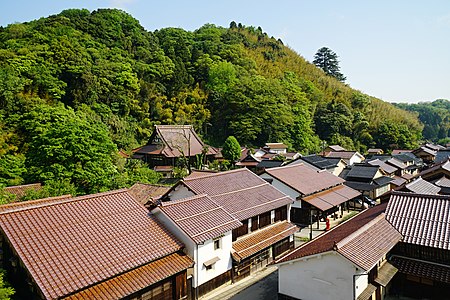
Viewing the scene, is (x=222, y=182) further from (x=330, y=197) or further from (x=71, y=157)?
(x=330, y=197)

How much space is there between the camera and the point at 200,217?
576 inches

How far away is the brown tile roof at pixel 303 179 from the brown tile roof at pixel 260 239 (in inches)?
238

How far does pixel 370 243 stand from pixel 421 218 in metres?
4.07

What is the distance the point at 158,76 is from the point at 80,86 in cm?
1806

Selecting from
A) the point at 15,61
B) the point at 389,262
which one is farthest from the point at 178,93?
the point at 389,262

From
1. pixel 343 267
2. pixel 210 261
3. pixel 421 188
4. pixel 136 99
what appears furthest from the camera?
pixel 136 99

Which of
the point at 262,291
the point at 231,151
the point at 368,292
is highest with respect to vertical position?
the point at 231,151

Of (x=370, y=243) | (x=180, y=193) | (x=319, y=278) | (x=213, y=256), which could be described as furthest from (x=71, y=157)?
(x=370, y=243)

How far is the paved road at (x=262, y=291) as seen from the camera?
14.5 meters

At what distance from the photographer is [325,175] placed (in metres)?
30.3

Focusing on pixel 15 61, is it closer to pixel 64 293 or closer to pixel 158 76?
pixel 158 76

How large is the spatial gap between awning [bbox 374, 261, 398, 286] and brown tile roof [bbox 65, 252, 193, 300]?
8019 millimetres

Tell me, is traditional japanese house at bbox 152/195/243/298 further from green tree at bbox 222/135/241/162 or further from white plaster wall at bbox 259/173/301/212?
green tree at bbox 222/135/241/162

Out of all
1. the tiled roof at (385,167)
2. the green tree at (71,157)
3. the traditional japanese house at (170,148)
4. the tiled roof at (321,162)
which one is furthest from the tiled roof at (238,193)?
the tiled roof at (385,167)
